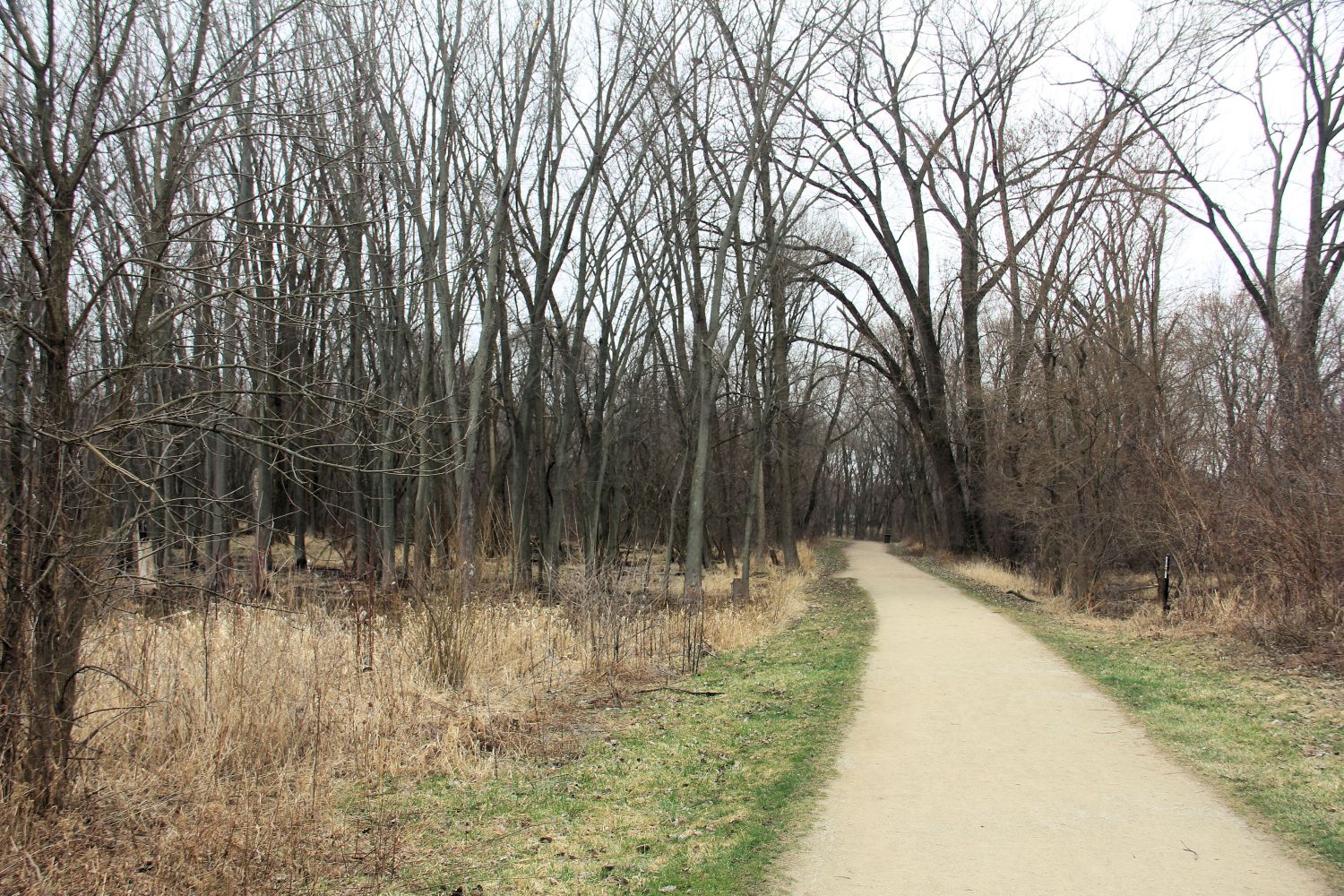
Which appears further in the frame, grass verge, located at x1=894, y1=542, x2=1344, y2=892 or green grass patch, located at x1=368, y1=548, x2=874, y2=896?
grass verge, located at x1=894, y1=542, x2=1344, y2=892

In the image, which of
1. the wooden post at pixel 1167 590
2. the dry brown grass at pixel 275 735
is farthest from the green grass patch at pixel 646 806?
the wooden post at pixel 1167 590

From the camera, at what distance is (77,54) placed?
4.69 metres

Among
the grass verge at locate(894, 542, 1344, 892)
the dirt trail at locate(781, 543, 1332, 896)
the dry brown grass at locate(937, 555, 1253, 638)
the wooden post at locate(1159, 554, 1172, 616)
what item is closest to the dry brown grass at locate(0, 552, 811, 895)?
the dirt trail at locate(781, 543, 1332, 896)

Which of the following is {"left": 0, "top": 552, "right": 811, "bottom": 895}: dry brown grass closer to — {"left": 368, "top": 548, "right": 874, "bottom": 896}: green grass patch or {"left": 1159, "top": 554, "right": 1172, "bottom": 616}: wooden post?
{"left": 368, "top": 548, "right": 874, "bottom": 896}: green grass patch

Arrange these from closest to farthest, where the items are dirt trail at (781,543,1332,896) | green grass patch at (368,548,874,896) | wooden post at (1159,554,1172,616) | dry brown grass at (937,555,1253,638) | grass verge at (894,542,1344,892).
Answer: dirt trail at (781,543,1332,896), green grass patch at (368,548,874,896), grass verge at (894,542,1344,892), dry brown grass at (937,555,1253,638), wooden post at (1159,554,1172,616)

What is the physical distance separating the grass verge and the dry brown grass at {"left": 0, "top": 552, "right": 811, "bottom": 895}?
4.44 meters

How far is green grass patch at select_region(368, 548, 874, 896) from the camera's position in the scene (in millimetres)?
4309

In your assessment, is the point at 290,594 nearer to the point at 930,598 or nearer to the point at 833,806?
the point at 833,806

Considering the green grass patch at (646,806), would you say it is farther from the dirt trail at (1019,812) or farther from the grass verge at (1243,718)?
the grass verge at (1243,718)

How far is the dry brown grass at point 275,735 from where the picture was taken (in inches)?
163

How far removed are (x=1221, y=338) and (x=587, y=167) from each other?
1467cm

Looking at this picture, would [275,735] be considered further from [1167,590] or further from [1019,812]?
[1167,590]

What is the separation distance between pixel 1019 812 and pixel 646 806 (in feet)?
7.00

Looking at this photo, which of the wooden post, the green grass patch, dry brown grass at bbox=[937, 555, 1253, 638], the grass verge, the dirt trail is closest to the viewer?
the dirt trail
